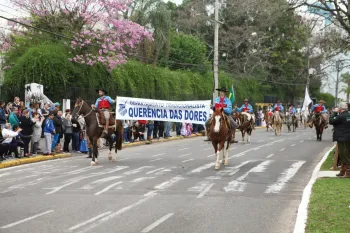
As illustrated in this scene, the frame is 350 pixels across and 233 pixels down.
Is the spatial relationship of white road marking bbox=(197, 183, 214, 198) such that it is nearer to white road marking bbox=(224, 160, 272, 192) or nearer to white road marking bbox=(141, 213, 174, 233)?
white road marking bbox=(224, 160, 272, 192)

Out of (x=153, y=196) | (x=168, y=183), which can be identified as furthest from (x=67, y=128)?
(x=153, y=196)

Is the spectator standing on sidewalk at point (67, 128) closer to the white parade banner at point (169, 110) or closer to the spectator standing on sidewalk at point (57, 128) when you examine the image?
the spectator standing on sidewalk at point (57, 128)

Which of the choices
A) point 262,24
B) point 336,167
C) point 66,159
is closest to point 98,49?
point 66,159

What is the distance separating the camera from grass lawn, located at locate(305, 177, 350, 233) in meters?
9.34

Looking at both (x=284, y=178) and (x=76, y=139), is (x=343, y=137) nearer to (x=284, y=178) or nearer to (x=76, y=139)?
(x=284, y=178)

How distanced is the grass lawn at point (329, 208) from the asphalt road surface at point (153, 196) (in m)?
0.43

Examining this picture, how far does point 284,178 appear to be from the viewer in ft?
53.7

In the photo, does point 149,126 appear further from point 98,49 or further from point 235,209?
point 235,209

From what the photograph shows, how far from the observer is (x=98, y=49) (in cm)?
3462

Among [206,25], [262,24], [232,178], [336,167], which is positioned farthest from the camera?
[206,25]

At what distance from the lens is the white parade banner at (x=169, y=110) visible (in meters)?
23.4

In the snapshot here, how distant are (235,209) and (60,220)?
11.3 feet

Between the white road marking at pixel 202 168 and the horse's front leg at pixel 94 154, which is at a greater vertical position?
the horse's front leg at pixel 94 154

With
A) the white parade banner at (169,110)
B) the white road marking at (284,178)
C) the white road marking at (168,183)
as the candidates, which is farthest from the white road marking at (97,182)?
the white parade banner at (169,110)
